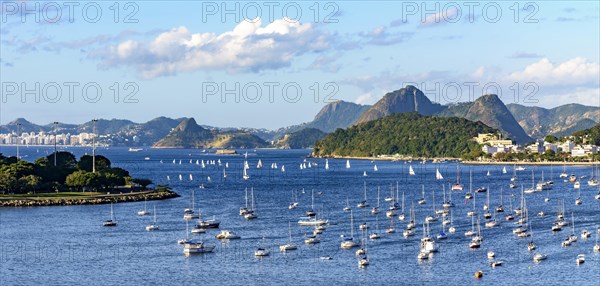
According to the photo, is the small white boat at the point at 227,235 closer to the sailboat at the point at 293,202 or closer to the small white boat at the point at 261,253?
Answer: the small white boat at the point at 261,253

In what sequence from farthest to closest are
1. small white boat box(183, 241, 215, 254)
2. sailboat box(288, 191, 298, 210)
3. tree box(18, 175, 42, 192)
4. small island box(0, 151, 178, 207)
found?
tree box(18, 175, 42, 192) < small island box(0, 151, 178, 207) < sailboat box(288, 191, 298, 210) < small white boat box(183, 241, 215, 254)

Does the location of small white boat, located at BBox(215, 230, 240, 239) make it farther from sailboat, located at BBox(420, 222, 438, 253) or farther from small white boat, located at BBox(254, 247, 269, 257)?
sailboat, located at BBox(420, 222, 438, 253)

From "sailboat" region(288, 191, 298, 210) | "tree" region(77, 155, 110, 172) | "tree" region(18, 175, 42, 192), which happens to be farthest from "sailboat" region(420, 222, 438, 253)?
"tree" region(77, 155, 110, 172)

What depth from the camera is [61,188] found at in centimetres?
12875

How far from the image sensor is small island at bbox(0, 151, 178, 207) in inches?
4665

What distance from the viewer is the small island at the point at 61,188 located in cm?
11850

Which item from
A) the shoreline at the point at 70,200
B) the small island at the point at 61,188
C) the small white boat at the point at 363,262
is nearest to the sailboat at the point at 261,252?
the small white boat at the point at 363,262

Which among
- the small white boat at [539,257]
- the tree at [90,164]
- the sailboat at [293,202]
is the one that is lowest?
the small white boat at [539,257]

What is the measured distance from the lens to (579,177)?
178500 mm

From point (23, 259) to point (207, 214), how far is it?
1360 inches

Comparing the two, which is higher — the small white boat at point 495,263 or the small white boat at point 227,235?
the small white boat at point 227,235

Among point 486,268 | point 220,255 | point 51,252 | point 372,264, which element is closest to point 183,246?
point 220,255

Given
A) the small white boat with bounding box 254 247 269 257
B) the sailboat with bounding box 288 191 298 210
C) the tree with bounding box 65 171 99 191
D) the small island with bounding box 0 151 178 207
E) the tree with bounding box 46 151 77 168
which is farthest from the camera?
the tree with bounding box 46 151 77 168

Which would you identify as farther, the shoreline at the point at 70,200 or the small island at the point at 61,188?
the small island at the point at 61,188
